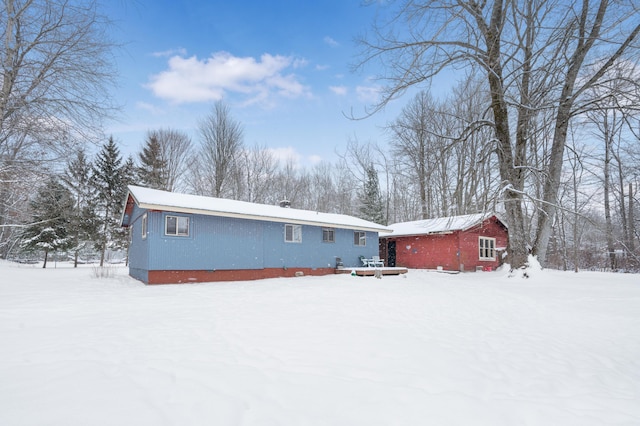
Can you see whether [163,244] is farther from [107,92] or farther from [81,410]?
[81,410]

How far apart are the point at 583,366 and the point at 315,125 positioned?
865 inches

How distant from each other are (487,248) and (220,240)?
53.3 feet

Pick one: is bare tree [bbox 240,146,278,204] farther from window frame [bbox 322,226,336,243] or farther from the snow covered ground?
the snow covered ground

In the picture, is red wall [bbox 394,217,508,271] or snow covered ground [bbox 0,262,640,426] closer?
snow covered ground [bbox 0,262,640,426]

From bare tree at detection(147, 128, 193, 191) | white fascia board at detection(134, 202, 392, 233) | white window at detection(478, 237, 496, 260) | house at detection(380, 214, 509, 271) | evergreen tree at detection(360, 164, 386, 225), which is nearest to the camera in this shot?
white fascia board at detection(134, 202, 392, 233)

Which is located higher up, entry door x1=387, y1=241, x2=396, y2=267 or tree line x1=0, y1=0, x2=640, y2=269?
tree line x1=0, y1=0, x2=640, y2=269

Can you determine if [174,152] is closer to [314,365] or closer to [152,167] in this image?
[152,167]

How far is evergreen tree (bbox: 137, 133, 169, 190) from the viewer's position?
24719 millimetres

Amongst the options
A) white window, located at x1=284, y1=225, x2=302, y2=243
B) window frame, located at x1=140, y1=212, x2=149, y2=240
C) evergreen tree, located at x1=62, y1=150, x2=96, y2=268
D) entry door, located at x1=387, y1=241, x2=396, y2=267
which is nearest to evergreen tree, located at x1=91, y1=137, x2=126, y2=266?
evergreen tree, located at x1=62, y1=150, x2=96, y2=268

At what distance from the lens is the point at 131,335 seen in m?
4.34

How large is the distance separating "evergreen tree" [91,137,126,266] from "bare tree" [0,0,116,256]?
16.7m

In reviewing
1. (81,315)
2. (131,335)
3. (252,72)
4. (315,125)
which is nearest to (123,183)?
(252,72)

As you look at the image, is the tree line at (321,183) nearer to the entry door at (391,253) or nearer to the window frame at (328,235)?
the entry door at (391,253)

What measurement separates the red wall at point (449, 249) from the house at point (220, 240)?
5.46 metres
